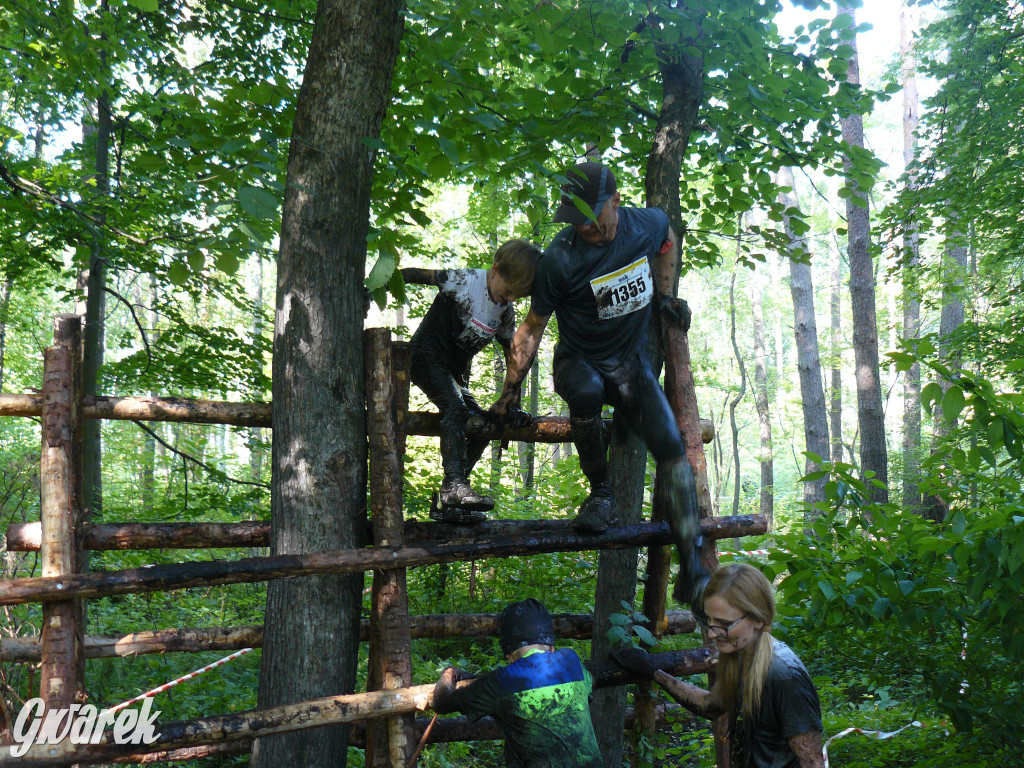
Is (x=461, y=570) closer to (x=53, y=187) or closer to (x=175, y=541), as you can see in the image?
(x=175, y=541)

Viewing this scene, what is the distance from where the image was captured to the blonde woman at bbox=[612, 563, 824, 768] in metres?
2.23

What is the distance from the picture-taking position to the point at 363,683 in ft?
19.4

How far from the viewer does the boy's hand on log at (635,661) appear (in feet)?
10.8

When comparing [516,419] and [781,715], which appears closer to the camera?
[781,715]

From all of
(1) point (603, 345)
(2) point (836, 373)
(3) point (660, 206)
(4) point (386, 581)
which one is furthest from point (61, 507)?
(2) point (836, 373)

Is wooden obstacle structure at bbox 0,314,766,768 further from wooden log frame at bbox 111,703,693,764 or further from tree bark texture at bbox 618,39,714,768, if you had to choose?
tree bark texture at bbox 618,39,714,768

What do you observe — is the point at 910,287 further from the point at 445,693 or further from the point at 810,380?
the point at 445,693

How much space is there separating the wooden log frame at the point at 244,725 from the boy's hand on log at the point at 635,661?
153mm

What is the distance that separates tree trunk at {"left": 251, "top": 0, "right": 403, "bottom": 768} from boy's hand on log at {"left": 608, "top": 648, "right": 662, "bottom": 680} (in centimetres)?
125

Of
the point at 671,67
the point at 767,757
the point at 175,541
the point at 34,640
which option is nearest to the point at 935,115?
the point at 671,67

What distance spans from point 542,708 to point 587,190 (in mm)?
2451

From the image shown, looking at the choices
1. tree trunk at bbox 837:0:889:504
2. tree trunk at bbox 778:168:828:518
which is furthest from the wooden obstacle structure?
tree trunk at bbox 778:168:828:518

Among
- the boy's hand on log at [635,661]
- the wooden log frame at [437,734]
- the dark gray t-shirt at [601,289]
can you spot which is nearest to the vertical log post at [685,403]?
the dark gray t-shirt at [601,289]

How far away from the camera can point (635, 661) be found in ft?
10.8
